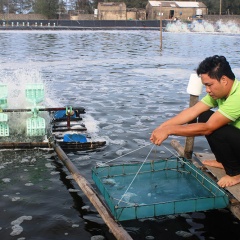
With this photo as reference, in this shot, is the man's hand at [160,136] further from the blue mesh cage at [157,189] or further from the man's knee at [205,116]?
the man's knee at [205,116]

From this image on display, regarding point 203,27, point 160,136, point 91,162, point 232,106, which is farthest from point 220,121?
point 203,27

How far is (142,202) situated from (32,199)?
1756 millimetres

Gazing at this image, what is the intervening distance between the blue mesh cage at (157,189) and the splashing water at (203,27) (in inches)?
2781

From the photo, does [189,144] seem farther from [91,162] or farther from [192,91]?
[91,162]

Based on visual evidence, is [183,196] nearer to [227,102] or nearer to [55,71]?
[227,102]

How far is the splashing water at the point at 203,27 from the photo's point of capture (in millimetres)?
74812

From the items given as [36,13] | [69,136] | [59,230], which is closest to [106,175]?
[59,230]

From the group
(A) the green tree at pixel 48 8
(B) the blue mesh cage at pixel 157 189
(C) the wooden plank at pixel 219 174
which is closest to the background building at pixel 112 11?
(A) the green tree at pixel 48 8

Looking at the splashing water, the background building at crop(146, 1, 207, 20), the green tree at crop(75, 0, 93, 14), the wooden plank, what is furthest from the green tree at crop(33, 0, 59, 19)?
the wooden plank

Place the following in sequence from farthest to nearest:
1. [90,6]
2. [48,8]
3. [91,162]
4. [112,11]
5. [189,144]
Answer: [90,6]
[48,8]
[112,11]
[91,162]
[189,144]

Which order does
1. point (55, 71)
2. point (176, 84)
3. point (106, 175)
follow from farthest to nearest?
1. point (55, 71)
2. point (176, 84)
3. point (106, 175)

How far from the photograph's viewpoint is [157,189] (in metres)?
5.64

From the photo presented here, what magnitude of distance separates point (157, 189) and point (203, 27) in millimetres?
75090

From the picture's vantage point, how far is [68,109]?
8.95 metres
